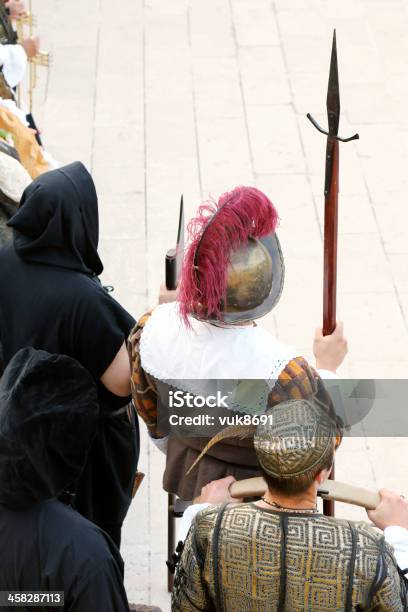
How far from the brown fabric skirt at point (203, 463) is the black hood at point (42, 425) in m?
0.29

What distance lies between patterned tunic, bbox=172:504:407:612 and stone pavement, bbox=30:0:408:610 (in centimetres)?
178

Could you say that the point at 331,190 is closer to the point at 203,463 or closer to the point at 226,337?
the point at 226,337

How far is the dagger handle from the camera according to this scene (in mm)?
2871

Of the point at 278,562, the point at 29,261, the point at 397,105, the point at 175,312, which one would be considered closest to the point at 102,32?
the point at 397,105

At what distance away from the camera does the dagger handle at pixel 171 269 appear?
287 cm

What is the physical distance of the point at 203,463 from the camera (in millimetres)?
2598

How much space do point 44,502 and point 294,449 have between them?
72 centimetres

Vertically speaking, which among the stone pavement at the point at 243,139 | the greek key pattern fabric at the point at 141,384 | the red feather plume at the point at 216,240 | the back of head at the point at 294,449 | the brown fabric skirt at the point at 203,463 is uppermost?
the red feather plume at the point at 216,240

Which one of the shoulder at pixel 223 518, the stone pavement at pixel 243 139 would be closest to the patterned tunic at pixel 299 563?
the shoulder at pixel 223 518

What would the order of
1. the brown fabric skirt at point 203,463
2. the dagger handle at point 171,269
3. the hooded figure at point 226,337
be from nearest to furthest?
the hooded figure at point 226,337, the brown fabric skirt at point 203,463, the dagger handle at point 171,269

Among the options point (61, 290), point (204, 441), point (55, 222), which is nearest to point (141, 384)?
point (204, 441)

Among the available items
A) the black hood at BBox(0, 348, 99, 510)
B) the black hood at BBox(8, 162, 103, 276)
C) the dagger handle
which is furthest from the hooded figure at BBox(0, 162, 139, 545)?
the black hood at BBox(0, 348, 99, 510)

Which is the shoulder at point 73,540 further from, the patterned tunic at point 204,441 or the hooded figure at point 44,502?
the patterned tunic at point 204,441

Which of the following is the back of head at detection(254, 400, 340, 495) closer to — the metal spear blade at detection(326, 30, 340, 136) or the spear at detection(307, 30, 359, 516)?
the spear at detection(307, 30, 359, 516)
